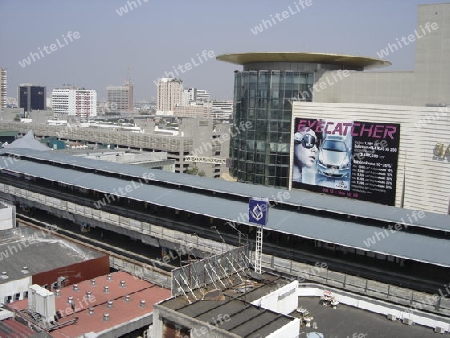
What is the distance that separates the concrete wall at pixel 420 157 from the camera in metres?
28.8

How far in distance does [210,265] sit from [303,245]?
9.19m

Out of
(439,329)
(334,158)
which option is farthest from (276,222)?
(334,158)

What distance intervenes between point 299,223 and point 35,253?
11322 mm

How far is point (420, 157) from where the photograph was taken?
29719 mm

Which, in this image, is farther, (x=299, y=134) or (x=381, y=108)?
(x=299, y=134)

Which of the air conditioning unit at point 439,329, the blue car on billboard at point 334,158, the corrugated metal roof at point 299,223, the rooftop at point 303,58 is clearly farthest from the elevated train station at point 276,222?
the rooftop at point 303,58

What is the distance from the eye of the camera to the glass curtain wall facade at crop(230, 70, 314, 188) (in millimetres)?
37438

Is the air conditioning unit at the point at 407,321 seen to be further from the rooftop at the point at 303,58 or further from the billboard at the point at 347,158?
the rooftop at the point at 303,58

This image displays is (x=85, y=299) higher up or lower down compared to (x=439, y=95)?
lower down

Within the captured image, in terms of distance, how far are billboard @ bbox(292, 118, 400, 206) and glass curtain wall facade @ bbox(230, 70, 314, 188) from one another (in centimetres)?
231

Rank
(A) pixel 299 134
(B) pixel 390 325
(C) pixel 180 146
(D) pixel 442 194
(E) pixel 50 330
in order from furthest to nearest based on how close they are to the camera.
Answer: (C) pixel 180 146, (A) pixel 299 134, (D) pixel 442 194, (E) pixel 50 330, (B) pixel 390 325

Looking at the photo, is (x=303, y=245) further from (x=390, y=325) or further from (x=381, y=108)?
(x=381, y=108)

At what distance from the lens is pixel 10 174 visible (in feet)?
121

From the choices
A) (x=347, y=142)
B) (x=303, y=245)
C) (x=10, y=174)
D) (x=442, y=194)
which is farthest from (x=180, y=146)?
(x=303, y=245)
